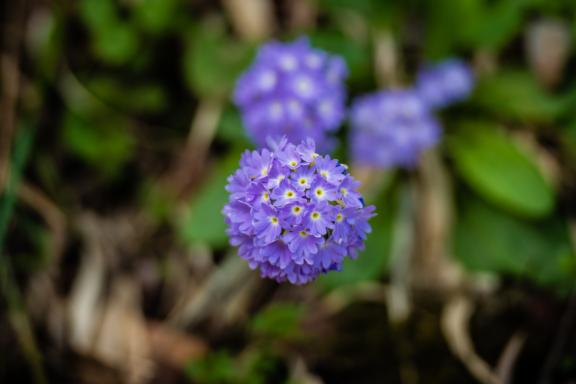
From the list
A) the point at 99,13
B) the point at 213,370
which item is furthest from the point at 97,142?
the point at 213,370

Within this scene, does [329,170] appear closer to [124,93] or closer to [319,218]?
[319,218]

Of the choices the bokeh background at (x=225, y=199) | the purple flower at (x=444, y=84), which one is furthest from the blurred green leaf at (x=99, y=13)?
the purple flower at (x=444, y=84)

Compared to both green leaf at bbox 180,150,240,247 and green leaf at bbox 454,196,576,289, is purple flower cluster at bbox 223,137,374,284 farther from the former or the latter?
green leaf at bbox 454,196,576,289

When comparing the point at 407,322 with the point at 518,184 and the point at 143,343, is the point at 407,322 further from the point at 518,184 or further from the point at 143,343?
the point at 143,343

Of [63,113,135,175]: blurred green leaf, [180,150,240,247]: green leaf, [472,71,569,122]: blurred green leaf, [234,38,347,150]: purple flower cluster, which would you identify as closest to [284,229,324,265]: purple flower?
[234,38,347,150]: purple flower cluster

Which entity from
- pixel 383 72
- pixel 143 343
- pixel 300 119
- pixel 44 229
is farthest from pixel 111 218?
pixel 383 72

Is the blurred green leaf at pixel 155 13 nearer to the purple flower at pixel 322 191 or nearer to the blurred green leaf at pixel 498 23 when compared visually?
the blurred green leaf at pixel 498 23
